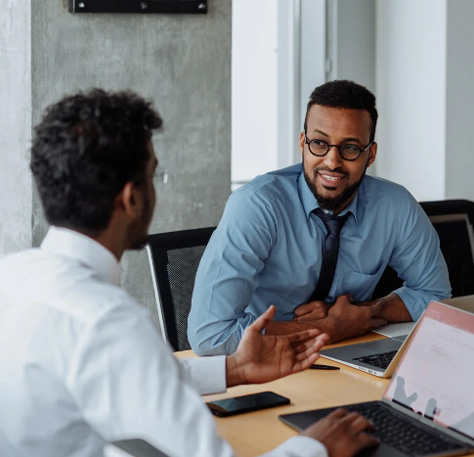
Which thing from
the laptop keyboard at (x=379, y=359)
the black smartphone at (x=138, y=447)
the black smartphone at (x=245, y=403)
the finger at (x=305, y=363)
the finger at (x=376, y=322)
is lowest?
the black smartphone at (x=245, y=403)

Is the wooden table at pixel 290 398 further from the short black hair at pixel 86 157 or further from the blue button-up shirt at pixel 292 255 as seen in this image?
the short black hair at pixel 86 157

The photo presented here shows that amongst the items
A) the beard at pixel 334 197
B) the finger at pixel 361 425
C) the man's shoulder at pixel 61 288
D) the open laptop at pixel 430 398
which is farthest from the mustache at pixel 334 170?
the man's shoulder at pixel 61 288

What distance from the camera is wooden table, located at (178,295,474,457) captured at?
164 cm

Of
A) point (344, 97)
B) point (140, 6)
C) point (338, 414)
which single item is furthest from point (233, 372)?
point (140, 6)

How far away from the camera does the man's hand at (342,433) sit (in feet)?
4.88

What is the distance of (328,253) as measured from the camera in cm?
256

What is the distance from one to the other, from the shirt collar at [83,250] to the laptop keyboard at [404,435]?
2.03 feet

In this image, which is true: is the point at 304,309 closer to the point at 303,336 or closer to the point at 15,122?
the point at 303,336

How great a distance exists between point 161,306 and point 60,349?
3.89ft

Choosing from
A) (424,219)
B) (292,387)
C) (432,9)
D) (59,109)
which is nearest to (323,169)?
(424,219)

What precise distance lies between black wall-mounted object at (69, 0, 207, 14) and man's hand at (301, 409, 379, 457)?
7.04 ft

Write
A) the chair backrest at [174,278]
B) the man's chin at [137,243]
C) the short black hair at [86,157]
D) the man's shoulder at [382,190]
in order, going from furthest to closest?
the man's shoulder at [382,190] → the chair backrest at [174,278] → the man's chin at [137,243] → the short black hair at [86,157]

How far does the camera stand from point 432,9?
4.17 metres

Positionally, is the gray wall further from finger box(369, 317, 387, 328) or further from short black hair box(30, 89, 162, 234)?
short black hair box(30, 89, 162, 234)
